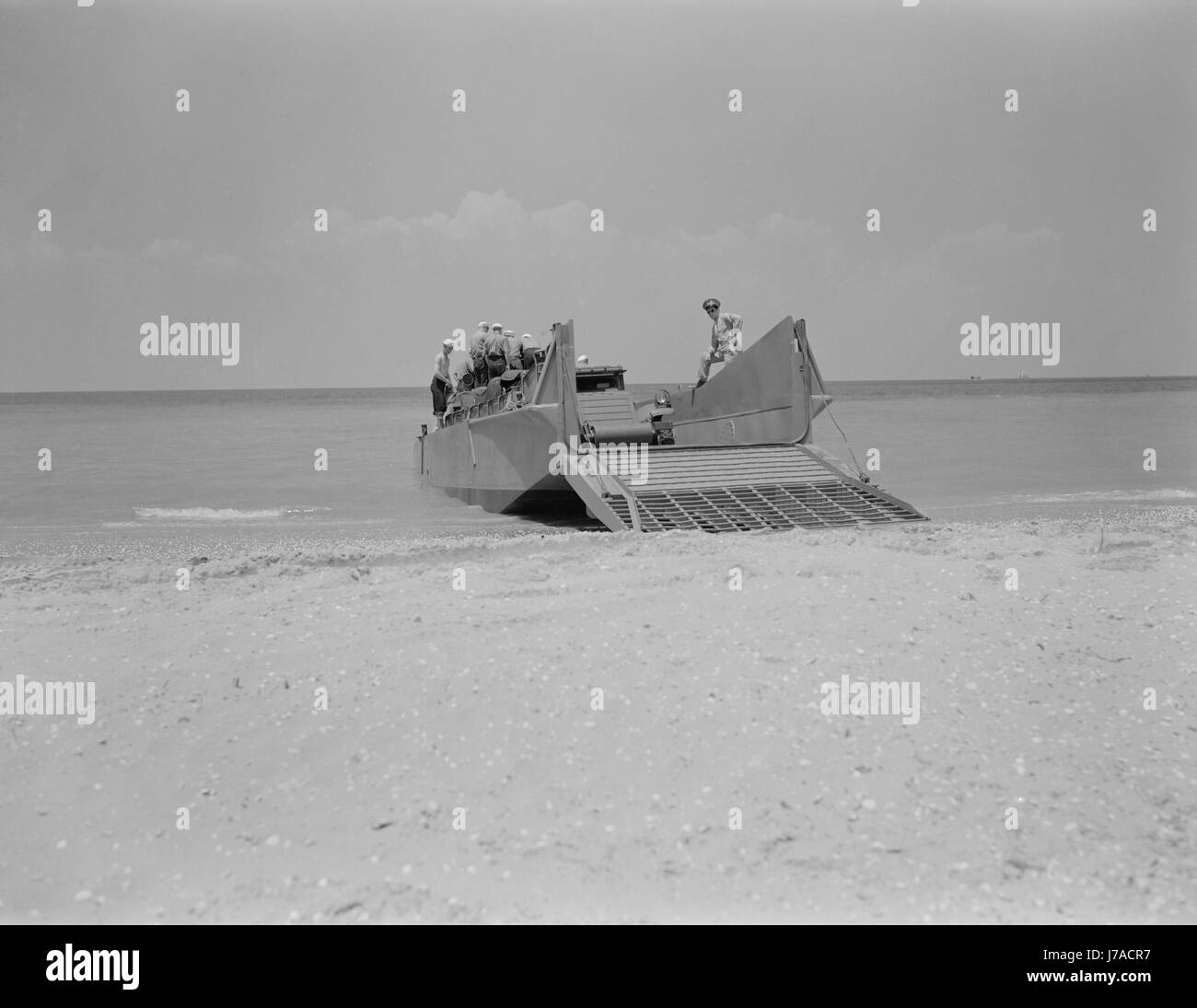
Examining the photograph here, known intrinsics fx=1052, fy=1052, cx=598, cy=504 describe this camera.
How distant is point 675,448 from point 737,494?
3.08 feet

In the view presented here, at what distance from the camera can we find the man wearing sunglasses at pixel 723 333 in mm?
10359

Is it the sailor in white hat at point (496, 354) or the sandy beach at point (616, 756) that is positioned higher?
the sailor in white hat at point (496, 354)

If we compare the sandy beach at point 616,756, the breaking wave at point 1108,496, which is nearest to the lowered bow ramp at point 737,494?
the sandy beach at point 616,756

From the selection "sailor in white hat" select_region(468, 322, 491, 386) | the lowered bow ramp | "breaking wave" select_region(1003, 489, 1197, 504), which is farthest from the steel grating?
"sailor in white hat" select_region(468, 322, 491, 386)

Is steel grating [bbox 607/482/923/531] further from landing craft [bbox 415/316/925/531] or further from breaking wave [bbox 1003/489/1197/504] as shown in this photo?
breaking wave [bbox 1003/489/1197/504]

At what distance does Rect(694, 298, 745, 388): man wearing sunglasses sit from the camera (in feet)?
34.0

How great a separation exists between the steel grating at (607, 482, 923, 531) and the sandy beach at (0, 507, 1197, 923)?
87.4 inches

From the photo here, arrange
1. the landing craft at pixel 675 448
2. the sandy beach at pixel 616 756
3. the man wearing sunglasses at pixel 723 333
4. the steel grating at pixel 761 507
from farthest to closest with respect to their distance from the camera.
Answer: the man wearing sunglasses at pixel 723 333 < the landing craft at pixel 675 448 < the steel grating at pixel 761 507 < the sandy beach at pixel 616 756

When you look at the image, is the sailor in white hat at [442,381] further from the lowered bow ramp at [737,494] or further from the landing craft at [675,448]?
the lowered bow ramp at [737,494]

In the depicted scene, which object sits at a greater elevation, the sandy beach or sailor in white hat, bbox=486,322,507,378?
sailor in white hat, bbox=486,322,507,378

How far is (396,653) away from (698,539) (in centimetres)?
278

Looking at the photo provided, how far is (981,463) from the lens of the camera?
48.2ft

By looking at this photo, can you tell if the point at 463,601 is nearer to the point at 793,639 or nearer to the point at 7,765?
the point at 793,639

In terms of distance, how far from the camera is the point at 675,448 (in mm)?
8430
